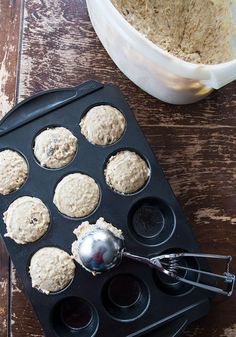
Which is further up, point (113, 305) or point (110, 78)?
point (110, 78)

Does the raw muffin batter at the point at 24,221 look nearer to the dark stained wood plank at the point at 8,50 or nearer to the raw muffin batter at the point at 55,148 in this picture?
the raw muffin batter at the point at 55,148

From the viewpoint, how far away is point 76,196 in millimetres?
1113

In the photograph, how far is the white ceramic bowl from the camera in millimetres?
1083

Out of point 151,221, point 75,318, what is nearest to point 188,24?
point 151,221

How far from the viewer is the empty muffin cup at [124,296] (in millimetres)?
1137

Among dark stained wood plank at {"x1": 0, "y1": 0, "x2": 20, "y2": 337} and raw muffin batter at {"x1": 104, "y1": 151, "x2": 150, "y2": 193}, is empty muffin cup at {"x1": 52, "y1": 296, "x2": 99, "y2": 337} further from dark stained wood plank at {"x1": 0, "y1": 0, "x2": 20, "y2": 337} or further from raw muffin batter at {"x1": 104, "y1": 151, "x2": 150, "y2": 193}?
raw muffin batter at {"x1": 104, "y1": 151, "x2": 150, "y2": 193}

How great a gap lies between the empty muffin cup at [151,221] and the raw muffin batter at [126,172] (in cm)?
4

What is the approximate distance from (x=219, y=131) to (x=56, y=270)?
0.43m

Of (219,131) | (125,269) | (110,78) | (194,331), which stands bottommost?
(194,331)

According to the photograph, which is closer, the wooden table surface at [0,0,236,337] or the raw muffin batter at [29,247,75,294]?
the raw muffin batter at [29,247,75,294]

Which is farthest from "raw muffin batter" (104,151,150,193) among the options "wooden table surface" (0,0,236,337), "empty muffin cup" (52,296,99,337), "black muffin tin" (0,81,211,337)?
"empty muffin cup" (52,296,99,337)

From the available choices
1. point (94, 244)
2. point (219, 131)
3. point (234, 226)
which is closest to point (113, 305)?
point (94, 244)

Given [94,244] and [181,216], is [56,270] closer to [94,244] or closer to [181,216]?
[94,244]

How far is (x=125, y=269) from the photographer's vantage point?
1.12 meters
